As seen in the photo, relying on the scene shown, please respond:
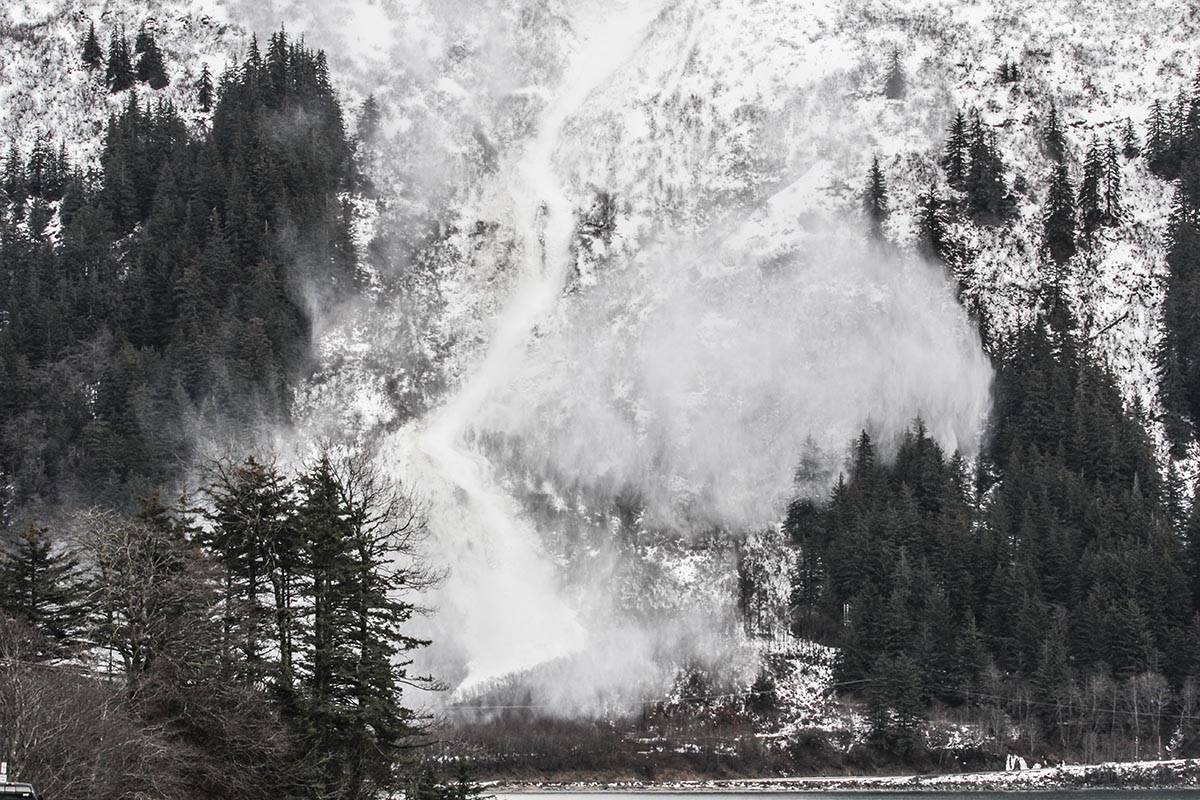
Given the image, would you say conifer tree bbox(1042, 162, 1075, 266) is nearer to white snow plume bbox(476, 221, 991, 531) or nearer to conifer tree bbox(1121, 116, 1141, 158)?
conifer tree bbox(1121, 116, 1141, 158)

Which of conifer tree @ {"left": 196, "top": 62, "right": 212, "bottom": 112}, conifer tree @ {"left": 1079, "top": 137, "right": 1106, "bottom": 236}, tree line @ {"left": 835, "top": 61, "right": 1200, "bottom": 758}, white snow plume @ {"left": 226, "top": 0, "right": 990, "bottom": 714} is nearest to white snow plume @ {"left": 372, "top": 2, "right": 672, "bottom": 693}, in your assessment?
white snow plume @ {"left": 226, "top": 0, "right": 990, "bottom": 714}

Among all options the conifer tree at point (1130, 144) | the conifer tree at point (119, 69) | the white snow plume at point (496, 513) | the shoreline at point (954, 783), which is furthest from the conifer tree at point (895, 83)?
the conifer tree at point (119, 69)

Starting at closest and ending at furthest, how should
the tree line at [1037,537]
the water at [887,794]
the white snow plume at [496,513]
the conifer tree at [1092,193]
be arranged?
1. the water at [887,794]
2. the tree line at [1037,537]
3. the white snow plume at [496,513]
4. the conifer tree at [1092,193]

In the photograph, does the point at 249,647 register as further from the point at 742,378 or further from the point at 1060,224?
the point at 1060,224

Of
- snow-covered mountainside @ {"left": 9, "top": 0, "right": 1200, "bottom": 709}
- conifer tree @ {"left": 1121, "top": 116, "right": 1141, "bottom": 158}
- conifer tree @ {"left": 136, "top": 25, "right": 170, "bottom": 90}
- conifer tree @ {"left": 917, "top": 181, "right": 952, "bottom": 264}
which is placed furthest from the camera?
conifer tree @ {"left": 136, "top": 25, "right": 170, "bottom": 90}

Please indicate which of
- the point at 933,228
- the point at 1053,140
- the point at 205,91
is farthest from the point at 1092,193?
the point at 205,91

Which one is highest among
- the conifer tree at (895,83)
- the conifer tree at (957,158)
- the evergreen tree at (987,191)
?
→ the conifer tree at (895,83)

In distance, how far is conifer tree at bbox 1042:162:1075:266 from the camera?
16200 centimetres

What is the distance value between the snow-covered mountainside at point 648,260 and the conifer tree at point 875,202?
1.38 meters

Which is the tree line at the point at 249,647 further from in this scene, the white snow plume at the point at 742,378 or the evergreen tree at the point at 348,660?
the white snow plume at the point at 742,378

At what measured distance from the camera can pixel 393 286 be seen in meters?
162

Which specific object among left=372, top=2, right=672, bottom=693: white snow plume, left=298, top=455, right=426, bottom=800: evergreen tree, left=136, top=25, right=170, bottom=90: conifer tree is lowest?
left=298, top=455, right=426, bottom=800: evergreen tree

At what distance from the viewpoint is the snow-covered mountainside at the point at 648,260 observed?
143 metres

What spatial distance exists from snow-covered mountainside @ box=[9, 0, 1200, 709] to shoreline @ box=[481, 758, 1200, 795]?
12017 millimetres
